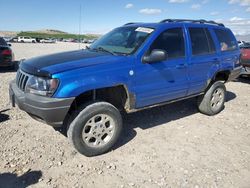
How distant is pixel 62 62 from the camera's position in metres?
3.77

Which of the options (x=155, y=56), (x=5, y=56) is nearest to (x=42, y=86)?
(x=155, y=56)

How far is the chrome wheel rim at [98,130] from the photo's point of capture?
3.81 meters

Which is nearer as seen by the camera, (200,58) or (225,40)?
(200,58)

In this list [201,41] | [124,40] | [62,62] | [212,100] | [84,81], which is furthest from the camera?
[212,100]

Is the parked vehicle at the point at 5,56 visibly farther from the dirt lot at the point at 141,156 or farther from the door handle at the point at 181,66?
the door handle at the point at 181,66

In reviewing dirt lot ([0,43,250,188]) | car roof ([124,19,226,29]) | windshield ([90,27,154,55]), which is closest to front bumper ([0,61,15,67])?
dirt lot ([0,43,250,188])

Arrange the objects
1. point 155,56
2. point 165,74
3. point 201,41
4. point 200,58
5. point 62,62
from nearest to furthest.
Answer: point 62,62 → point 155,56 → point 165,74 → point 200,58 → point 201,41

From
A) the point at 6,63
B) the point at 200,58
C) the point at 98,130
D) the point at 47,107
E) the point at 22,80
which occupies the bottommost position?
the point at 6,63

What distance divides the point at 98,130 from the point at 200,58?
8.50ft

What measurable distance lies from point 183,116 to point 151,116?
2.49ft

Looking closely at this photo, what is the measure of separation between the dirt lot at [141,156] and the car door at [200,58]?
878mm

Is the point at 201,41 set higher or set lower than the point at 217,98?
higher

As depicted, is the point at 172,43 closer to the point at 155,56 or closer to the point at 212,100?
the point at 155,56

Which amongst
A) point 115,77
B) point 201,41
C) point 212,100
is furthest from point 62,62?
point 212,100
